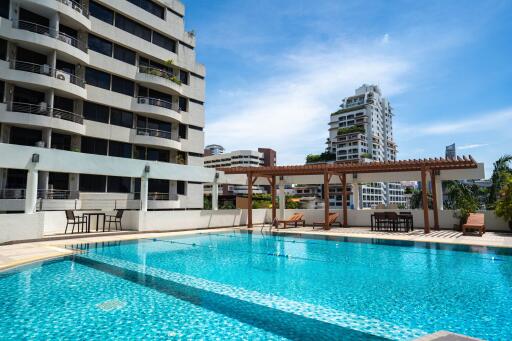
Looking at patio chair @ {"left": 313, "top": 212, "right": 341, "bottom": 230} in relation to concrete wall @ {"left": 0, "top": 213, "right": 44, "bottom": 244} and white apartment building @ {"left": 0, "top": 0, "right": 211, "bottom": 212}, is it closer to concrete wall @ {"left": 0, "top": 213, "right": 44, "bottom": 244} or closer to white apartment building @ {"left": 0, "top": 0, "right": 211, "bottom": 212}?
white apartment building @ {"left": 0, "top": 0, "right": 211, "bottom": 212}

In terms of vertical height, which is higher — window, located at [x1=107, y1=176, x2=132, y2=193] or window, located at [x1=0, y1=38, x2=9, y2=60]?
window, located at [x1=0, y1=38, x2=9, y2=60]

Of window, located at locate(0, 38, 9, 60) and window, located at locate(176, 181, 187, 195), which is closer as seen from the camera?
window, located at locate(0, 38, 9, 60)

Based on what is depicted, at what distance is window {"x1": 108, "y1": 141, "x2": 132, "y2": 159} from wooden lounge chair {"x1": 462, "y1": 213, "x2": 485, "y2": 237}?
23.6 metres

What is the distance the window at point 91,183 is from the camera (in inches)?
910

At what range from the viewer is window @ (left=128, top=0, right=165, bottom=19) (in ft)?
91.4

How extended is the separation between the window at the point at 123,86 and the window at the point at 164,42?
16.2ft

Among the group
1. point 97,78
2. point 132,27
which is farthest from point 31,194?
point 132,27

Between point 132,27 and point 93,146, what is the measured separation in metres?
10.6

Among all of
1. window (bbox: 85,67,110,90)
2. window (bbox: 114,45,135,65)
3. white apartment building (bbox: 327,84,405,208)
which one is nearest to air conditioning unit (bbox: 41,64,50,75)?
window (bbox: 85,67,110,90)

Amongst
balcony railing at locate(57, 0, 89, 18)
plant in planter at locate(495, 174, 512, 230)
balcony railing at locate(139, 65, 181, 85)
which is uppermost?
balcony railing at locate(57, 0, 89, 18)

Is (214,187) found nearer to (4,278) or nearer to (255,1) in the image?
(255,1)

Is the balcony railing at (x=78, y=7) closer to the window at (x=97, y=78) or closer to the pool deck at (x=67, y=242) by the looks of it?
the window at (x=97, y=78)

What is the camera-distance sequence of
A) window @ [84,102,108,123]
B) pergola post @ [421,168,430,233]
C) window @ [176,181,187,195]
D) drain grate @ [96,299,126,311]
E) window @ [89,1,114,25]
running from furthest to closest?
window @ [176,181,187,195], window @ [89,1,114,25], window @ [84,102,108,123], pergola post @ [421,168,430,233], drain grate @ [96,299,126,311]

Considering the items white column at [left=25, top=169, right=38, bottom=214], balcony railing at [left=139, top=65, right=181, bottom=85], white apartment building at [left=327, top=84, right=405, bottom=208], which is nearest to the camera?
white column at [left=25, top=169, right=38, bottom=214]
